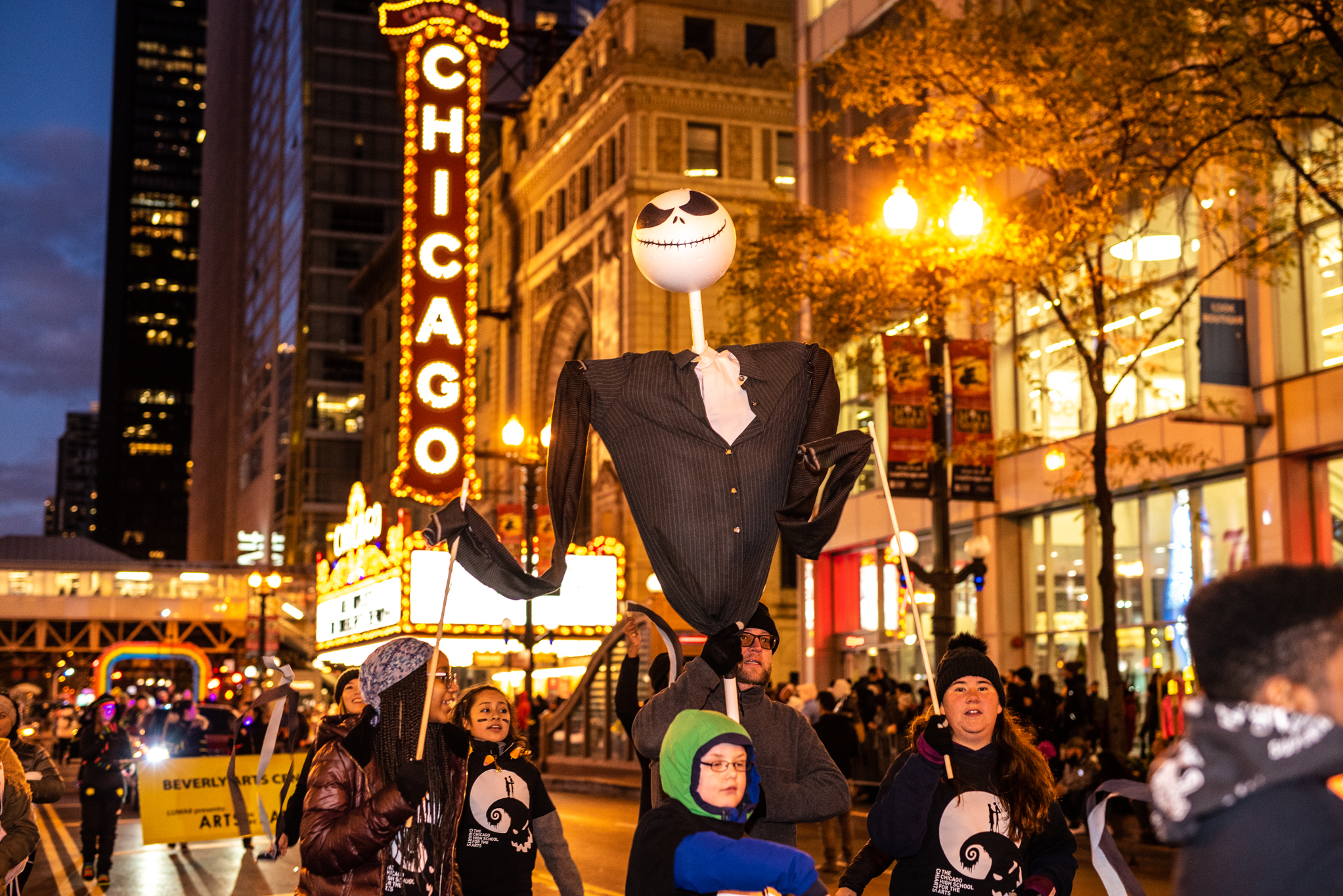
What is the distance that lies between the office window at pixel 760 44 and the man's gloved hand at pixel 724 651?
4626cm

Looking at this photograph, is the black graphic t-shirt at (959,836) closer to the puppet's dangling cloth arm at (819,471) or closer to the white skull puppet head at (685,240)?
the puppet's dangling cloth arm at (819,471)

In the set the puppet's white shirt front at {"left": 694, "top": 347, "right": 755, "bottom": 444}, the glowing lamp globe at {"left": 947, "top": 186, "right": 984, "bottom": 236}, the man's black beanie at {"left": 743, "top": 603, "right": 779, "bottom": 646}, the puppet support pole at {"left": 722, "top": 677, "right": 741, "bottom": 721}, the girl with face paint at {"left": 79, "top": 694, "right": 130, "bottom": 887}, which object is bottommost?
the girl with face paint at {"left": 79, "top": 694, "right": 130, "bottom": 887}

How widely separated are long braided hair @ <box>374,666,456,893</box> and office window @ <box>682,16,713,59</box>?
44952 mm

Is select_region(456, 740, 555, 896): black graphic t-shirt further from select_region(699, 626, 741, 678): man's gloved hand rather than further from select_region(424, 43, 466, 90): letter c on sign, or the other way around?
select_region(424, 43, 466, 90): letter c on sign

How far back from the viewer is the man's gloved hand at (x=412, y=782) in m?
4.60

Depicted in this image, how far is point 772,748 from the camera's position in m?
4.73

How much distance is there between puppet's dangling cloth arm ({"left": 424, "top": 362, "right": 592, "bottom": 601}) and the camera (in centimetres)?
456

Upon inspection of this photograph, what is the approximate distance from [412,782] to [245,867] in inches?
479

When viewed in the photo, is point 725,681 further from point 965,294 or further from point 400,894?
point 965,294

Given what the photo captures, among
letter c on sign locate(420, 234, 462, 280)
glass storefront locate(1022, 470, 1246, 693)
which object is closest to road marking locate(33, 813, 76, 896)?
glass storefront locate(1022, 470, 1246, 693)

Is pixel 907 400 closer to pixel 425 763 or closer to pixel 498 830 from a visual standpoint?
pixel 498 830

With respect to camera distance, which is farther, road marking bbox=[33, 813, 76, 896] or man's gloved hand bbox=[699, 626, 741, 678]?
road marking bbox=[33, 813, 76, 896]

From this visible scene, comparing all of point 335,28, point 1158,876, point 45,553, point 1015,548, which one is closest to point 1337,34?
point 1158,876

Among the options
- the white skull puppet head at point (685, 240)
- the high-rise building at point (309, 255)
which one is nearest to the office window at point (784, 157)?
the white skull puppet head at point (685, 240)
